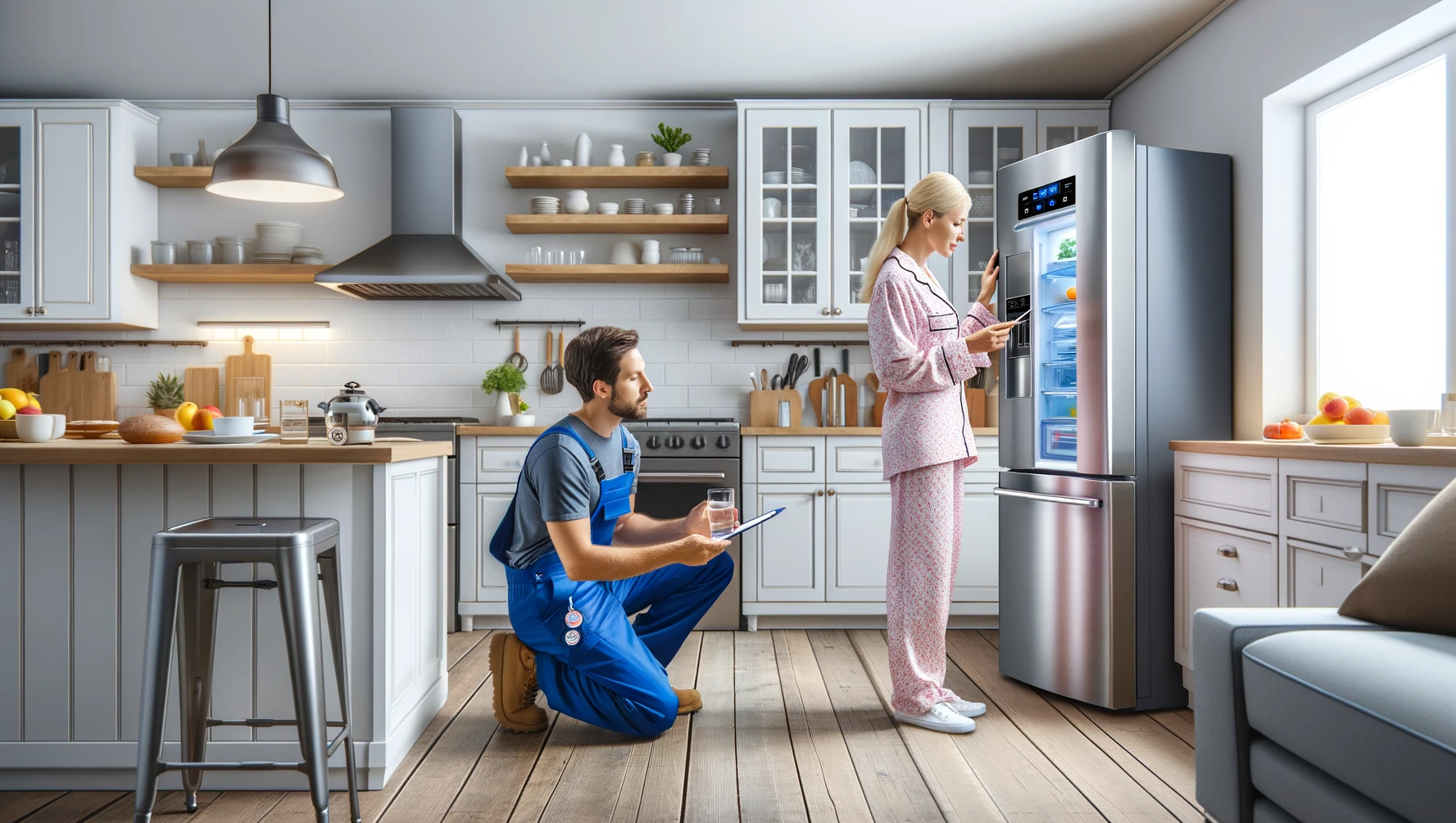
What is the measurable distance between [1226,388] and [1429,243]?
642 mm

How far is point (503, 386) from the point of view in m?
4.14

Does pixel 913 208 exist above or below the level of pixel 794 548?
above

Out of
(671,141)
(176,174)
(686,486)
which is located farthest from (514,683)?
(176,174)

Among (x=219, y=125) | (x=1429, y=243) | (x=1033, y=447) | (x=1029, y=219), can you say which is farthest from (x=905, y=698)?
(x=219, y=125)

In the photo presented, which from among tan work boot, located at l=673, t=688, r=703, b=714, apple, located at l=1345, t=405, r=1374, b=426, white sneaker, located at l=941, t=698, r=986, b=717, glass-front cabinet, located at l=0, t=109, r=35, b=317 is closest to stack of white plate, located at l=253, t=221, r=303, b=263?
glass-front cabinet, located at l=0, t=109, r=35, b=317

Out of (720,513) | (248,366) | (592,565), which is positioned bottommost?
(592,565)

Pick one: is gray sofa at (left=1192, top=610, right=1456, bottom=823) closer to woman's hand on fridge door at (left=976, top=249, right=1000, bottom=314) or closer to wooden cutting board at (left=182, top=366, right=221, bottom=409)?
woman's hand on fridge door at (left=976, top=249, right=1000, bottom=314)

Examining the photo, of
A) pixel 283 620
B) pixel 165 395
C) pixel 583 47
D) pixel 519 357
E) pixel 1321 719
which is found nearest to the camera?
pixel 1321 719

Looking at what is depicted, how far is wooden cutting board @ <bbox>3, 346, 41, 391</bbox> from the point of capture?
166 inches

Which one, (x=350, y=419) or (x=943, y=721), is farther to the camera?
(x=943, y=721)

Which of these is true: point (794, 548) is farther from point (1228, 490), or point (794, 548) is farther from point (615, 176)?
point (615, 176)

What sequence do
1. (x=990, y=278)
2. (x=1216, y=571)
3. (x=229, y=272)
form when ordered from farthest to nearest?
(x=229, y=272) < (x=990, y=278) < (x=1216, y=571)

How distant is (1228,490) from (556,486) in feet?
5.98

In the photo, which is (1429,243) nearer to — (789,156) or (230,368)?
(789,156)
